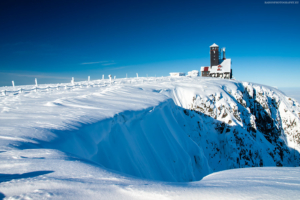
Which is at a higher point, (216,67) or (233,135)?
(216,67)

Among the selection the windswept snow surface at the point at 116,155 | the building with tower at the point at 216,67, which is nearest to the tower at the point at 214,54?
the building with tower at the point at 216,67

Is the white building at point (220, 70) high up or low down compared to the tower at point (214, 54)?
down

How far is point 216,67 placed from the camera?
39781mm

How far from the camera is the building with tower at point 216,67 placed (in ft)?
127

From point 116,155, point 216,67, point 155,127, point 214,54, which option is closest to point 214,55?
point 214,54

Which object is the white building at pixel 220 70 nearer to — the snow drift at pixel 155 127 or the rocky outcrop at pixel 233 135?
the snow drift at pixel 155 127

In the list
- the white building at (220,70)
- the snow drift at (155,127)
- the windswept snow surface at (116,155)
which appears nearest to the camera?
the windswept snow surface at (116,155)

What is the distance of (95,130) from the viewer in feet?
13.7

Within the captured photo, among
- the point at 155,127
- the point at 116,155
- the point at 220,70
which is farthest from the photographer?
the point at 220,70

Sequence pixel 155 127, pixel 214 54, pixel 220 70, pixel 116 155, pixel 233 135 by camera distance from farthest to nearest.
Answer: pixel 214 54 → pixel 220 70 → pixel 233 135 → pixel 155 127 → pixel 116 155

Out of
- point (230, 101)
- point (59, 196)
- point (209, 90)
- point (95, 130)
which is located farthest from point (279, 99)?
point (59, 196)

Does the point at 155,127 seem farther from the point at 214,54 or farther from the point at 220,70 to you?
the point at 214,54

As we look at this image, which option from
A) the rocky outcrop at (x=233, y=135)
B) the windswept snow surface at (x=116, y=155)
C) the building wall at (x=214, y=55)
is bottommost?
the rocky outcrop at (x=233, y=135)

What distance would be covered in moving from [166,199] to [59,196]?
0.99 meters
